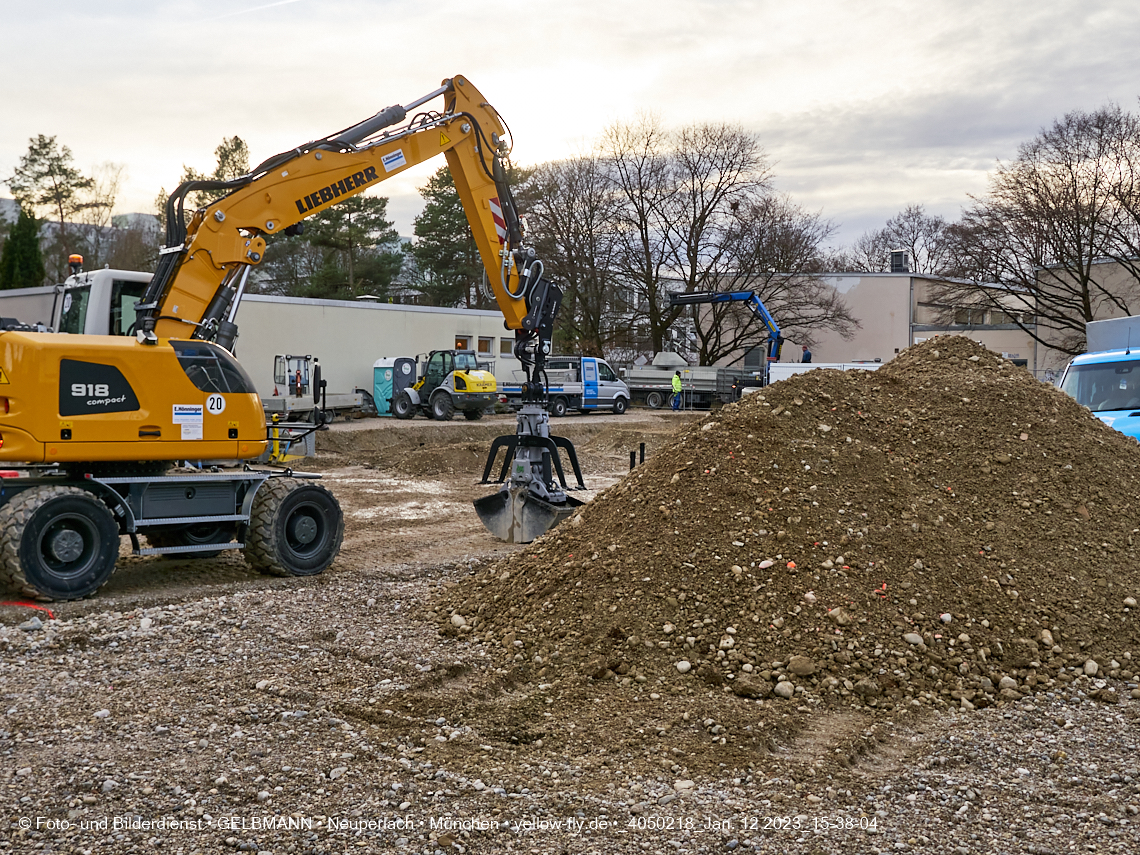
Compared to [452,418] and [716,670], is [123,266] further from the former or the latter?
[716,670]

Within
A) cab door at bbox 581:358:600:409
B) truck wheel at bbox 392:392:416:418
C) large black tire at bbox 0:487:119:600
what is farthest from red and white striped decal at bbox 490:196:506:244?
cab door at bbox 581:358:600:409

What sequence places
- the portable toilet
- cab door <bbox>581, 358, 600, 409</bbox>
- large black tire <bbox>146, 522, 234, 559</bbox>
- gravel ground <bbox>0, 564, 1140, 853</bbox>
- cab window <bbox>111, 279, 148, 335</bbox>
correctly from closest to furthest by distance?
gravel ground <bbox>0, 564, 1140, 853</bbox>
large black tire <bbox>146, 522, 234, 559</bbox>
cab window <bbox>111, 279, 148, 335</bbox>
the portable toilet
cab door <bbox>581, 358, 600, 409</bbox>

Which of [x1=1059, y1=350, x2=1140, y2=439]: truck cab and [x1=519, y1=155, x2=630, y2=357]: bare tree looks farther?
[x1=519, y1=155, x2=630, y2=357]: bare tree

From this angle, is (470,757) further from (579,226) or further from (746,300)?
(579,226)

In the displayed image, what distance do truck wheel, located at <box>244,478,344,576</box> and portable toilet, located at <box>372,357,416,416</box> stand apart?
19.3 meters

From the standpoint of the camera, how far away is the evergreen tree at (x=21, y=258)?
37906mm

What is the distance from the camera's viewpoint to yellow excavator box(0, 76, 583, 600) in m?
7.29

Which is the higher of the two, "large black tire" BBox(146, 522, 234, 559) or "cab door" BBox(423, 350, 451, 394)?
"cab door" BBox(423, 350, 451, 394)

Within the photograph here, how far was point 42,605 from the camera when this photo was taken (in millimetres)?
7234

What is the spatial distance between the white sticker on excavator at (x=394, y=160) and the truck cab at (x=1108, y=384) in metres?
8.07

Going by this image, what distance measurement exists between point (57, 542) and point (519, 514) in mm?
4477

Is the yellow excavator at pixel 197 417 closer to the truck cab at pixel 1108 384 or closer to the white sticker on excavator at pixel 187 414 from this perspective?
the white sticker on excavator at pixel 187 414

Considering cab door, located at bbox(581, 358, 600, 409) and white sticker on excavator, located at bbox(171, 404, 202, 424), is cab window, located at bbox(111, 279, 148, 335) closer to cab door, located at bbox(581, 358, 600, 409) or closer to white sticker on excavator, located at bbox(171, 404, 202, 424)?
white sticker on excavator, located at bbox(171, 404, 202, 424)

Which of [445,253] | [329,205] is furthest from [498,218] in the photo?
[445,253]
